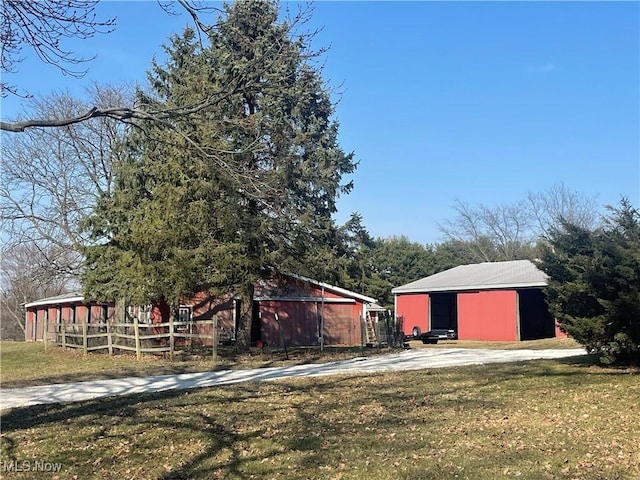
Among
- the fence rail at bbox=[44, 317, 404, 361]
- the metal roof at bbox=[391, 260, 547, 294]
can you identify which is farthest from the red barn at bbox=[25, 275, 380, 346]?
the metal roof at bbox=[391, 260, 547, 294]

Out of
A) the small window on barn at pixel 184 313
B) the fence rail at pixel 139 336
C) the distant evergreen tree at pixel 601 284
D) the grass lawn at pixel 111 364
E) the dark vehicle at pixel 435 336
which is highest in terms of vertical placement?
the distant evergreen tree at pixel 601 284

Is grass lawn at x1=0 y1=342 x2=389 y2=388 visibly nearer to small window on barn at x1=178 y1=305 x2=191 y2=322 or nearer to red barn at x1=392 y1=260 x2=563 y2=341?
small window on barn at x1=178 y1=305 x2=191 y2=322

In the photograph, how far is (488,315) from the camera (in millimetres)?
34125

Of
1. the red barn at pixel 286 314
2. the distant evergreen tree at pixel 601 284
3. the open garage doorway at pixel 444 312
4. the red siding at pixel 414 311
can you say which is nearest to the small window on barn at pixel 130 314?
the red barn at pixel 286 314

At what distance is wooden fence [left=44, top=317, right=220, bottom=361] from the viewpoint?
2016 cm

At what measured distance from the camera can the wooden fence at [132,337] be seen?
20.2m

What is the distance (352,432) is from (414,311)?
30.9 m

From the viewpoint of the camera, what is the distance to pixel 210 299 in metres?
31.0

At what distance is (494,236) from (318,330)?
126 ft

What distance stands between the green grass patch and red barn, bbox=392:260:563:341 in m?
21.3

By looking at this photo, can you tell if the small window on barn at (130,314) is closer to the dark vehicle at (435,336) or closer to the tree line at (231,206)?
the tree line at (231,206)

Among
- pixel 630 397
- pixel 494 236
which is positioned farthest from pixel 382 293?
pixel 630 397

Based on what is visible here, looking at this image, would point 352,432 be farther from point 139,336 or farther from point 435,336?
point 435,336

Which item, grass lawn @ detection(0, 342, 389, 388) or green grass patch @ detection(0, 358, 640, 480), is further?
grass lawn @ detection(0, 342, 389, 388)
